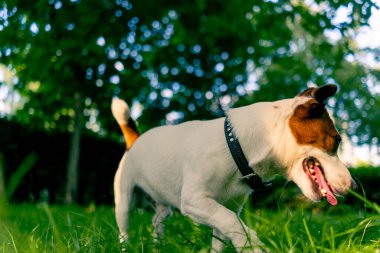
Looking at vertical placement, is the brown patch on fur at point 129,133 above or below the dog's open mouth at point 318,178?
above

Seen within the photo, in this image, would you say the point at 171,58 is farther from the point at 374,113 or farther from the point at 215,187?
the point at 374,113

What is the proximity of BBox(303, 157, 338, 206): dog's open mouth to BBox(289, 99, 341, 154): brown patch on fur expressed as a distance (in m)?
0.12

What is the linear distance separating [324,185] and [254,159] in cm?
49

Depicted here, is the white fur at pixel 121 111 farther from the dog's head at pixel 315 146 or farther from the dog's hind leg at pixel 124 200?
the dog's head at pixel 315 146

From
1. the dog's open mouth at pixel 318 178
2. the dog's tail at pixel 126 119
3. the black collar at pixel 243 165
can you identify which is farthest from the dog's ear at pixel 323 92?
the dog's tail at pixel 126 119

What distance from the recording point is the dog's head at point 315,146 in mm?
2986

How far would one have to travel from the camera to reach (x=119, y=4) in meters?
8.09

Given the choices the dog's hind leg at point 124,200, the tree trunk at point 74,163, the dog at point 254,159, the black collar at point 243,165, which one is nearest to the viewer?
the dog at point 254,159

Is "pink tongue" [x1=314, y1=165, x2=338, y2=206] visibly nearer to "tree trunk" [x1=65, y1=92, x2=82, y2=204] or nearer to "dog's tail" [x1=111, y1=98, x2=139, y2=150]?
"dog's tail" [x1=111, y1=98, x2=139, y2=150]

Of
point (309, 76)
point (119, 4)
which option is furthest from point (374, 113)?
point (119, 4)

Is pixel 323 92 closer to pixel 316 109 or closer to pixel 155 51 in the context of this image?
pixel 316 109

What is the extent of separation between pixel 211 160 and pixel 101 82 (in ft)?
24.6

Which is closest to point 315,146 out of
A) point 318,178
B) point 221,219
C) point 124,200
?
point 318,178

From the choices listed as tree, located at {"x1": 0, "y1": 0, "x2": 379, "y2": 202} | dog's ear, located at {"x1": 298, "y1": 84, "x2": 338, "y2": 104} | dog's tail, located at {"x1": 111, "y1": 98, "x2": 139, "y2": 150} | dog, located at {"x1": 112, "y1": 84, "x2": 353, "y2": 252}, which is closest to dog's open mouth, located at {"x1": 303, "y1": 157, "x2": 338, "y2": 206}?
dog, located at {"x1": 112, "y1": 84, "x2": 353, "y2": 252}
